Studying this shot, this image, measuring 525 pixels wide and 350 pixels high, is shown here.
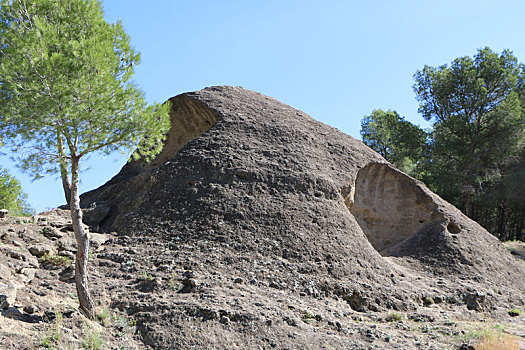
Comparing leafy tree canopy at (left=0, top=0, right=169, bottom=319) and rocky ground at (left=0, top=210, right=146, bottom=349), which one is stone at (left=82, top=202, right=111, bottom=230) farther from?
leafy tree canopy at (left=0, top=0, right=169, bottom=319)

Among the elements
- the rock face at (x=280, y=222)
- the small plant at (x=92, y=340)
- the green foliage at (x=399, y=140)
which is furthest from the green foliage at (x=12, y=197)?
the green foliage at (x=399, y=140)

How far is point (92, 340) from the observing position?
5516mm

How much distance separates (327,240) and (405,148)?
599 inches

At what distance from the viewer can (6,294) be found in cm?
601

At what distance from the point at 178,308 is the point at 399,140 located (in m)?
18.5

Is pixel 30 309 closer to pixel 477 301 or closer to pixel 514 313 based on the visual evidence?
pixel 477 301

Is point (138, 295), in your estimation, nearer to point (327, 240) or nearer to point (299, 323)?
point (299, 323)

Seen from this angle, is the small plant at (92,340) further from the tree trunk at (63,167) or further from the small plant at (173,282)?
the tree trunk at (63,167)

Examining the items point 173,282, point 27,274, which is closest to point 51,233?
point 27,274

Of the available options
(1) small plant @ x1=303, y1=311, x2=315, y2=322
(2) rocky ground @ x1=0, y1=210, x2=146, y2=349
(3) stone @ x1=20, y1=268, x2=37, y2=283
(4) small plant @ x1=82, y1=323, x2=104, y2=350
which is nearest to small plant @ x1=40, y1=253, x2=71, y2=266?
(2) rocky ground @ x1=0, y1=210, x2=146, y2=349

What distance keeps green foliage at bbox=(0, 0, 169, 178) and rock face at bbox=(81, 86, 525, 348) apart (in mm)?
2268

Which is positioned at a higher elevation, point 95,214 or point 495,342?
point 95,214

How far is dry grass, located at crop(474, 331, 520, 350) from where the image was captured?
6.55m

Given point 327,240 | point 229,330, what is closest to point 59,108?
point 229,330
